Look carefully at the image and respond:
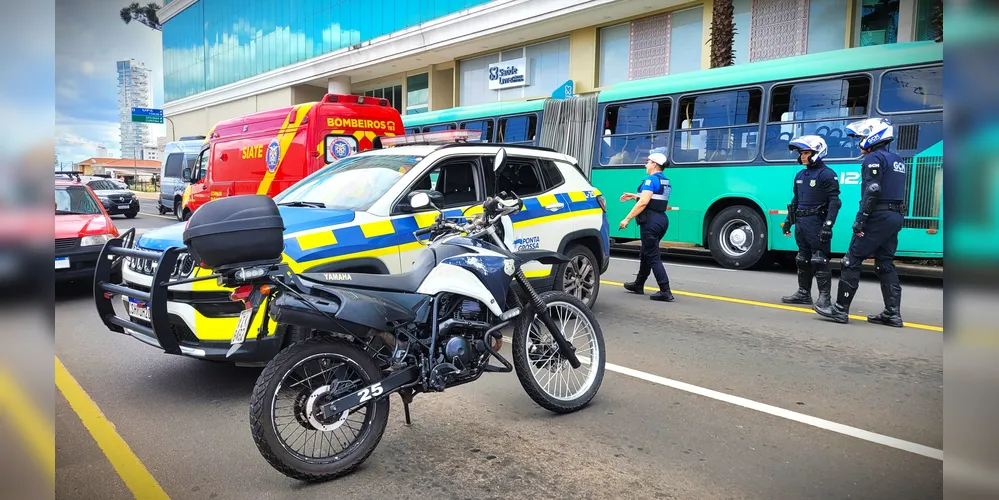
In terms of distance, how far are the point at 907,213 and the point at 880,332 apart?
4.09 metres

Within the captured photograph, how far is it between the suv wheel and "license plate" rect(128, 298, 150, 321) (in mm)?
3921

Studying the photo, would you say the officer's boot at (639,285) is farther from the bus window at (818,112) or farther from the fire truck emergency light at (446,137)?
the bus window at (818,112)

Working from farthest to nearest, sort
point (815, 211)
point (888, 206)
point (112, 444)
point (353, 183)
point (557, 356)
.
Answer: point (815, 211) → point (888, 206) → point (353, 183) → point (557, 356) → point (112, 444)

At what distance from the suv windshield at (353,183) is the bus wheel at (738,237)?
7.54 meters

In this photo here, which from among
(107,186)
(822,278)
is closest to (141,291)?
(822,278)

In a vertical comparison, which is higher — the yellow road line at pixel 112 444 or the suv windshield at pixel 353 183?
Answer: the suv windshield at pixel 353 183

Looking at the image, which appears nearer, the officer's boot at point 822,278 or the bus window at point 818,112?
the officer's boot at point 822,278

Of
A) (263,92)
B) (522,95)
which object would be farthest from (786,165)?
(263,92)

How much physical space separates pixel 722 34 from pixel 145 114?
17.9m

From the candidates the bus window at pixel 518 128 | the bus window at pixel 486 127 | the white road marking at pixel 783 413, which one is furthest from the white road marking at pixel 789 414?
the bus window at pixel 486 127

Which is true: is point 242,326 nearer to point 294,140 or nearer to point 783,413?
point 783,413

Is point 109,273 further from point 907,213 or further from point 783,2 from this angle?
point 783,2

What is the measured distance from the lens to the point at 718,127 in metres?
11.6
